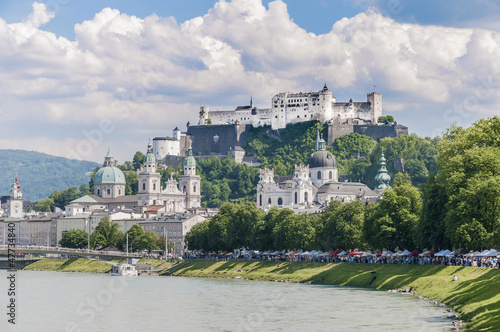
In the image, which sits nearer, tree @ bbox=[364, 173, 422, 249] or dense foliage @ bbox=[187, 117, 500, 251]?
dense foliage @ bbox=[187, 117, 500, 251]

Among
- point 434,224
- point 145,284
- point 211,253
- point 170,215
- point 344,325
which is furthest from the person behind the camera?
point 170,215

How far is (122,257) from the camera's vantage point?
12575 centimetres

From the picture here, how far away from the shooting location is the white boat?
354 feet

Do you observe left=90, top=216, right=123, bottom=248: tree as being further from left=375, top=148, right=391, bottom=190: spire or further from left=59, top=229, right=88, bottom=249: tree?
left=375, top=148, right=391, bottom=190: spire

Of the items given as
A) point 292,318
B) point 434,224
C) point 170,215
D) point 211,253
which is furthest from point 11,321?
point 170,215

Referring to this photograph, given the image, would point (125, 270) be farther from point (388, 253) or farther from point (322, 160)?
point (322, 160)

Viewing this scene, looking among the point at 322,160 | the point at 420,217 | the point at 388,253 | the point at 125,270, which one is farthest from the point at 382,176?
the point at 420,217

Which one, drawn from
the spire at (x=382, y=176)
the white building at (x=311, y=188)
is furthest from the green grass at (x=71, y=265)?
the spire at (x=382, y=176)

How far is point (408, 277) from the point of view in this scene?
67.6 m

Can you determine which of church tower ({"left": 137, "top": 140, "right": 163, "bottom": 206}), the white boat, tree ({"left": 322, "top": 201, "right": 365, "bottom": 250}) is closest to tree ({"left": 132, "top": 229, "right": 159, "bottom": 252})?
the white boat

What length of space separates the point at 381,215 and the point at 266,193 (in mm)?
100339

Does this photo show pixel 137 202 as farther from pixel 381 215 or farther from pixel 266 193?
pixel 381 215

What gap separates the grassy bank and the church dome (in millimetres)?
78969

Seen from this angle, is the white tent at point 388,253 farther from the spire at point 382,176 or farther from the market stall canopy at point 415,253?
the spire at point 382,176
